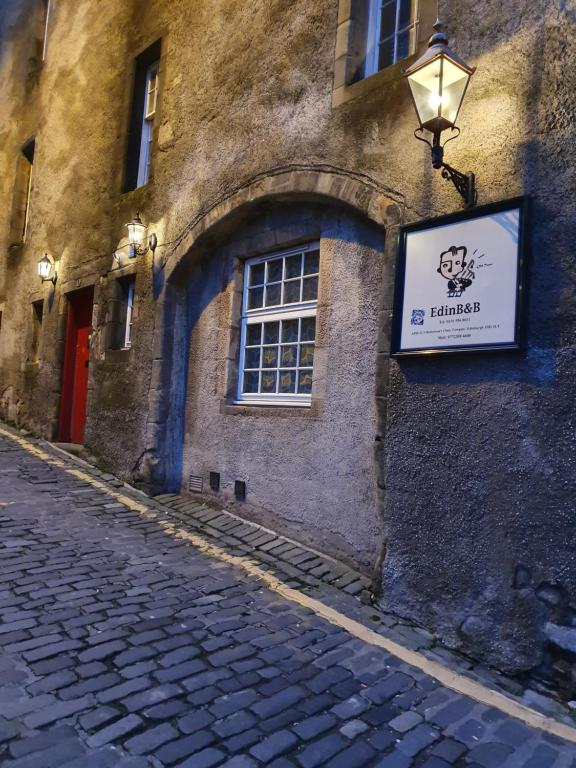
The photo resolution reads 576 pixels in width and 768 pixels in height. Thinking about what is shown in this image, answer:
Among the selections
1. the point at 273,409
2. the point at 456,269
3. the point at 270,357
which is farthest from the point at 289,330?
the point at 456,269

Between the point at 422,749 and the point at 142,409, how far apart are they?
538 centimetres

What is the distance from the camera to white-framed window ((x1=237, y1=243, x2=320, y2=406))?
5496 mm

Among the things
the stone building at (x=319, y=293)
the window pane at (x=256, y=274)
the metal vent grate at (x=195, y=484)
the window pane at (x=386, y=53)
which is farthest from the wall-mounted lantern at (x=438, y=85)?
the metal vent grate at (x=195, y=484)

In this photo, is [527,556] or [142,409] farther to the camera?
[142,409]

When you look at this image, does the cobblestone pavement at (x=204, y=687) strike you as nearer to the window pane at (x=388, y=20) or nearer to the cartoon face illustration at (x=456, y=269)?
the cartoon face illustration at (x=456, y=269)

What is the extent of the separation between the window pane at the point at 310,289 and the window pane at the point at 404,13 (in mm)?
2285

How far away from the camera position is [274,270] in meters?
6.00

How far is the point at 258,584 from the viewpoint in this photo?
169 inches

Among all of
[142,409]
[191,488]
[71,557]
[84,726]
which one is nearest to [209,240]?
[142,409]

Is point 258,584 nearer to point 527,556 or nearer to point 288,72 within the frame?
point 527,556

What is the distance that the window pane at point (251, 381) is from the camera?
6074 millimetres

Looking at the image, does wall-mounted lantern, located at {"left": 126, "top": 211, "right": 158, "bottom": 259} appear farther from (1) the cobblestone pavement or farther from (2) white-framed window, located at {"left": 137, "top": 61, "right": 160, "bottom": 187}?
(1) the cobblestone pavement

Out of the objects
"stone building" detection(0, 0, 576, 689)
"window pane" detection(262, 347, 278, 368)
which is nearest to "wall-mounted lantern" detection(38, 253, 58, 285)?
"stone building" detection(0, 0, 576, 689)

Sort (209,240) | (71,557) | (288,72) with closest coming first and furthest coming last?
(71,557) → (288,72) → (209,240)
